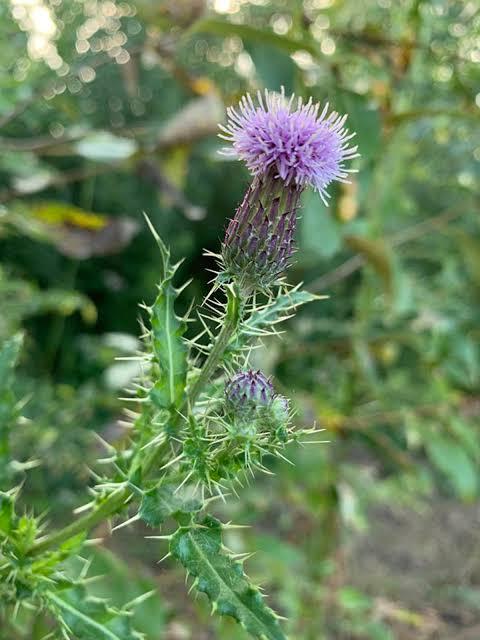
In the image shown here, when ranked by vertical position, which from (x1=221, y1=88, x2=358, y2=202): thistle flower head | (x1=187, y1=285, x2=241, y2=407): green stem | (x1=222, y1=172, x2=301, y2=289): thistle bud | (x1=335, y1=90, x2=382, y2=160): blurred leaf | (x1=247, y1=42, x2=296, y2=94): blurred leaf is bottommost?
(x1=187, y1=285, x2=241, y2=407): green stem

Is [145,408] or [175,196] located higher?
[175,196]

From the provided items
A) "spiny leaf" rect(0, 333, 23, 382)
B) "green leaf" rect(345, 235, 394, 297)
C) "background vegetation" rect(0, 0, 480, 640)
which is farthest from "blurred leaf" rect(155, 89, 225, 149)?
"spiny leaf" rect(0, 333, 23, 382)

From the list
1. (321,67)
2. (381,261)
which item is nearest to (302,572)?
(381,261)

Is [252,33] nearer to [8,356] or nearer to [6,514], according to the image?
[8,356]

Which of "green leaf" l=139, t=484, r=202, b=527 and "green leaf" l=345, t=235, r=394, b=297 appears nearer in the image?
"green leaf" l=139, t=484, r=202, b=527

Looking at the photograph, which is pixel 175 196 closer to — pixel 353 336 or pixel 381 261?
pixel 381 261

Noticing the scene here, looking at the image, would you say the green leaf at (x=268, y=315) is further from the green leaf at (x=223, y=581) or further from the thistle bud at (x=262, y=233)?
the green leaf at (x=223, y=581)

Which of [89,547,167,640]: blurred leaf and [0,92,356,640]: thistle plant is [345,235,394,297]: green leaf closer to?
[89,547,167,640]: blurred leaf

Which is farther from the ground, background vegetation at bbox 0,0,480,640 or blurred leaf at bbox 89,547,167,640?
background vegetation at bbox 0,0,480,640
